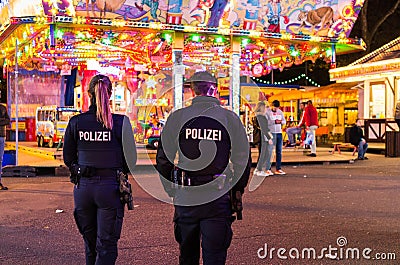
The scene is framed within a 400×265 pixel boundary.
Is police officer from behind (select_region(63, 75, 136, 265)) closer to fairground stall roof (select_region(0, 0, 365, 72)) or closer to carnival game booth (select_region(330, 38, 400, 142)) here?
fairground stall roof (select_region(0, 0, 365, 72))

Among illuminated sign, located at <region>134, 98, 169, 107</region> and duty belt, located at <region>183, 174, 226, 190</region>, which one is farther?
illuminated sign, located at <region>134, 98, 169, 107</region>

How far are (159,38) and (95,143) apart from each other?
1423 centimetres

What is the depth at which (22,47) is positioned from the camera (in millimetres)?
21359

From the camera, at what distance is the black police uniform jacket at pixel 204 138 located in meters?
4.26

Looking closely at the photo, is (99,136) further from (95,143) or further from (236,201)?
(236,201)

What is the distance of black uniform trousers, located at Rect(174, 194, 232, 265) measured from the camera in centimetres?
418

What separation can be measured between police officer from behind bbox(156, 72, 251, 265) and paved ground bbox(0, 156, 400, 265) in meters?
1.58

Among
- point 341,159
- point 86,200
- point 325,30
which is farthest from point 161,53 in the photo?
point 86,200

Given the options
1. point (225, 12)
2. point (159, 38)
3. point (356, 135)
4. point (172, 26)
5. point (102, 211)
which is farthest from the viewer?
point (356, 135)

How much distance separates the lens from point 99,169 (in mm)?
4617

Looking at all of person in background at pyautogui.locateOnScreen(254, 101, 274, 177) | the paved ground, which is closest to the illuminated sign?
person in background at pyautogui.locateOnScreen(254, 101, 274, 177)

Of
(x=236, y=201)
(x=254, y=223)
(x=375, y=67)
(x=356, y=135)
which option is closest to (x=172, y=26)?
(x=356, y=135)

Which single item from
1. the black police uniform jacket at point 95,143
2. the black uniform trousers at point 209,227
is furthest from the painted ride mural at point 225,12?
the black uniform trousers at point 209,227

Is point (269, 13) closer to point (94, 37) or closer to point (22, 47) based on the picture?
point (94, 37)
